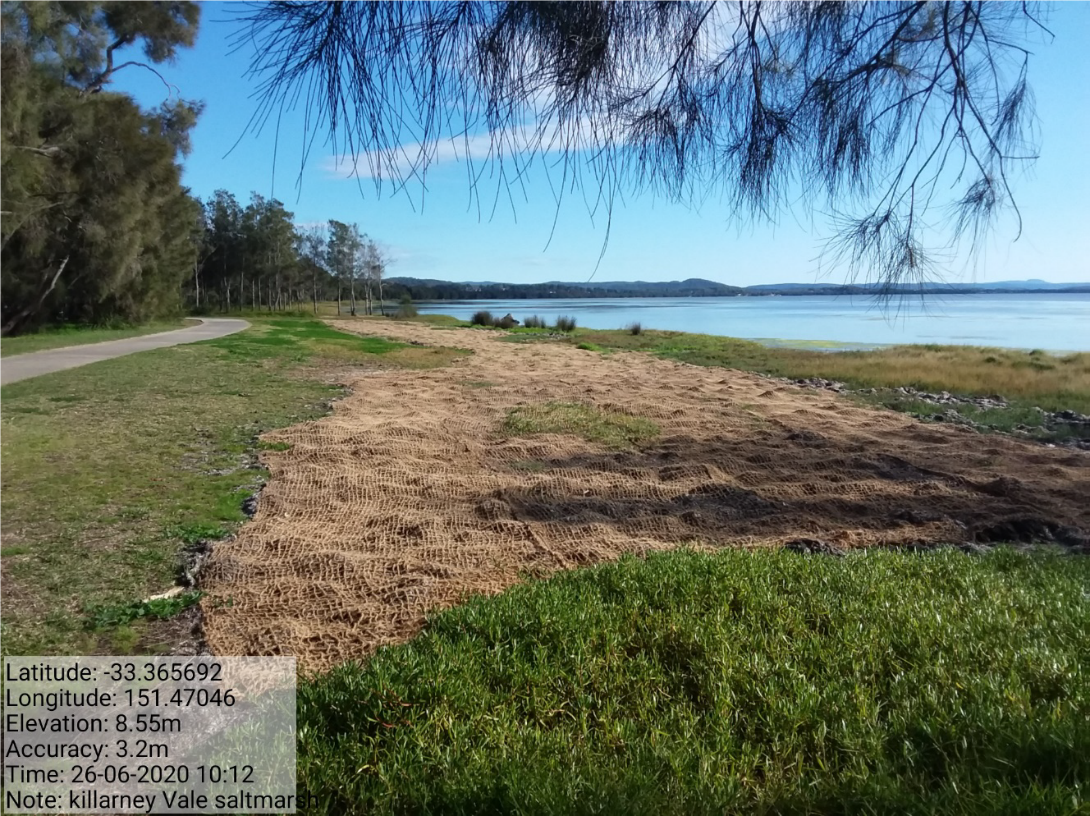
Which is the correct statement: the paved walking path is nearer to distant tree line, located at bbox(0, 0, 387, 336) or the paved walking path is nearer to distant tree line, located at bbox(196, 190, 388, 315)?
distant tree line, located at bbox(0, 0, 387, 336)

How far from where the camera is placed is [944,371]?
17516mm

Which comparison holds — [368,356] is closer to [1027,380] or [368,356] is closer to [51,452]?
[51,452]

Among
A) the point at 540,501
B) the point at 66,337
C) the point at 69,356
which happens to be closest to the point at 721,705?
the point at 540,501

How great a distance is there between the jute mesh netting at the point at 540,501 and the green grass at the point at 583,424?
0.23 m

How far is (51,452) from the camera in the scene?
7.16 metres

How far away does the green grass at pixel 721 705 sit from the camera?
211cm

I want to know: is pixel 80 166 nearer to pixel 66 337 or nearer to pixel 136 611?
pixel 66 337

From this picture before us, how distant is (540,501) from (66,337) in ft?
74.6

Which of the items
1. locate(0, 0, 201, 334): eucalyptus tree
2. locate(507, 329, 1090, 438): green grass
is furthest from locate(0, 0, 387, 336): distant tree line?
locate(507, 329, 1090, 438): green grass

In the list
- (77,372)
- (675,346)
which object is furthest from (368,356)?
(675,346)

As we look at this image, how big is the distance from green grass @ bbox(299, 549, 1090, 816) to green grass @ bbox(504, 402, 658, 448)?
4.94 metres

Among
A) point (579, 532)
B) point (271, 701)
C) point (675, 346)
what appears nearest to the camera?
point (271, 701)

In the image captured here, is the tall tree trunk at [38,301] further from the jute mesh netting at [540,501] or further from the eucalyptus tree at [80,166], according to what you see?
the jute mesh netting at [540,501]

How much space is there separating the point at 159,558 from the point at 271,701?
2139mm
